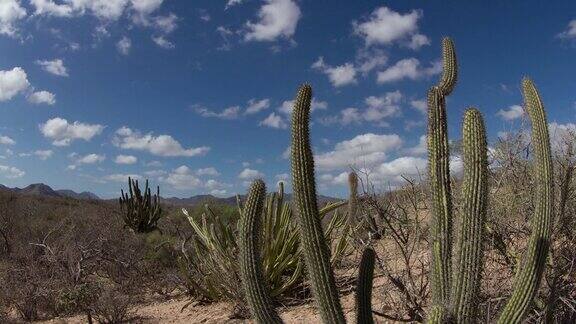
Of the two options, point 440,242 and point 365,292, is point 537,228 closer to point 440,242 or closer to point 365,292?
point 440,242

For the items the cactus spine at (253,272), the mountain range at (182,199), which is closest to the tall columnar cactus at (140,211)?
the mountain range at (182,199)

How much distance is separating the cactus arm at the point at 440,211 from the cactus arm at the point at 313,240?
0.70 metres

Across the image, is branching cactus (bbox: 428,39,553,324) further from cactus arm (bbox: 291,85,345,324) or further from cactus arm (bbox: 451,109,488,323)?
cactus arm (bbox: 291,85,345,324)

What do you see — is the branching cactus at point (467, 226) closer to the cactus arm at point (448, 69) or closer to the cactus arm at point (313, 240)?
the cactus arm at point (448, 69)

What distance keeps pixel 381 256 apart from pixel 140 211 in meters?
10.2

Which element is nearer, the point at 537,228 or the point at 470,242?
the point at 470,242

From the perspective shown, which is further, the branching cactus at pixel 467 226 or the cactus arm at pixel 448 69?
the cactus arm at pixel 448 69

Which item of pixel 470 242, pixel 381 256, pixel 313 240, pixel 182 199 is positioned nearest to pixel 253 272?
pixel 313 240

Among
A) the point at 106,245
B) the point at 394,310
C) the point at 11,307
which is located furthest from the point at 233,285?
the point at 106,245

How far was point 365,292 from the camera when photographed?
12.6ft

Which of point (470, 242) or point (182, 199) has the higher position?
point (182, 199)

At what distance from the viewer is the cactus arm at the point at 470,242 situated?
3600mm

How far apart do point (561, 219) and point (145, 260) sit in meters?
8.08

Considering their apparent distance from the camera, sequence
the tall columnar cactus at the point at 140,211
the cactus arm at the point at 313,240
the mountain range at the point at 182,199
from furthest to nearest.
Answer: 1. the tall columnar cactus at the point at 140,211
2. the mountain range at the point at 182,199
3. the cactus arm at the point at 313,240
